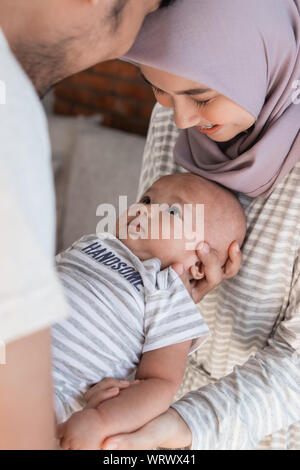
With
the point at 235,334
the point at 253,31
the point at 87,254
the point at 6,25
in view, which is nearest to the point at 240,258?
the point at 235,334

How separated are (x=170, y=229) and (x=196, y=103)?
31 cm

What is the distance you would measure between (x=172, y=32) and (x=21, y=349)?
78 cm

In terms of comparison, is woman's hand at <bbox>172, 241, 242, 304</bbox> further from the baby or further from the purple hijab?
the purple hijab

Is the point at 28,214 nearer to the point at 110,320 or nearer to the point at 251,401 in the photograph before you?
the point at 110,320

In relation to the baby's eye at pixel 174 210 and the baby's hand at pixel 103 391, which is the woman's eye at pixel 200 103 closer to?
the baby's eye at pixel 174 210

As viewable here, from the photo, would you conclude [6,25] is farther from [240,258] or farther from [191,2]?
[240,258]

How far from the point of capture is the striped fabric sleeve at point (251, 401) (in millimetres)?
1081

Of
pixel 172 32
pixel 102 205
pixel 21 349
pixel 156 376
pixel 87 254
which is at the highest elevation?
pixel 172 32

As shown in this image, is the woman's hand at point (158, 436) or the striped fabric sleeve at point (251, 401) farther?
the striped fabric sleeve at point (251, 401)

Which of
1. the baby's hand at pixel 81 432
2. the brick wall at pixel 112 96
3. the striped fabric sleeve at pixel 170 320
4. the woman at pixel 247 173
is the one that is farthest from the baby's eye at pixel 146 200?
the brick wall at pixel 112 96

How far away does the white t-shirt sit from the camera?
20.6 inches

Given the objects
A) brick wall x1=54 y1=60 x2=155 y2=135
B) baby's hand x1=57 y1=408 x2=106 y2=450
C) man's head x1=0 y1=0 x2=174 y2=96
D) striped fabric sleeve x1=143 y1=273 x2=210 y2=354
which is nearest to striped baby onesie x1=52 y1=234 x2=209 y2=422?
striped fabric sleeve x1=143 y1=273 x2=210 y2=354

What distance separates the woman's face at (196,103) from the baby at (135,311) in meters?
0.20

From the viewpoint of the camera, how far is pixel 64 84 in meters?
3.39
